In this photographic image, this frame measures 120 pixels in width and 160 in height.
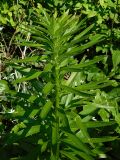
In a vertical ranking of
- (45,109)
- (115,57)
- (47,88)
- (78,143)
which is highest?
(115,57)

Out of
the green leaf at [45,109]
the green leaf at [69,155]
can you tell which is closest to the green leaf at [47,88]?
the green leaf at [45,109]

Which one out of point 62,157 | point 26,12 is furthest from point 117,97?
point 26,12

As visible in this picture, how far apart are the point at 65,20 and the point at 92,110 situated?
77 centimetres

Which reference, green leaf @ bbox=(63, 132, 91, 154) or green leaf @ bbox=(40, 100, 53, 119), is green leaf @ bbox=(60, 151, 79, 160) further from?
green leaf @ bbox=(40, 100, 53, 119)

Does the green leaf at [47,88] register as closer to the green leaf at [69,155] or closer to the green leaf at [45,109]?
the green leaf at [45,109]

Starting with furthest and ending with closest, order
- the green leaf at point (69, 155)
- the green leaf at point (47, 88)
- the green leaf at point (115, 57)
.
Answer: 1. the green leaf at point (115, 57)
2. the green leaf at point (69, 155)
3. the green leaf at point (47, 88)

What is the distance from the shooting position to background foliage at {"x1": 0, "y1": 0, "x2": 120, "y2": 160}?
251 cm

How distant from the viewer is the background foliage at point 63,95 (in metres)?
2.51

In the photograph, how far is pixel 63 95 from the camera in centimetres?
263

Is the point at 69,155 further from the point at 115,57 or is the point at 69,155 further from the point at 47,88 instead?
the point at 115,57

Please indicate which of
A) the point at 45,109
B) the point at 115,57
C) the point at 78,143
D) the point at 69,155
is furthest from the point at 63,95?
the point at 115,57

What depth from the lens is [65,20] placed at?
8.43ft

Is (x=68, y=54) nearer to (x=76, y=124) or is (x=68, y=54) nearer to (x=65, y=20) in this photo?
(x=65, y=20)

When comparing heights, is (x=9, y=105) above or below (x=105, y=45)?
below
